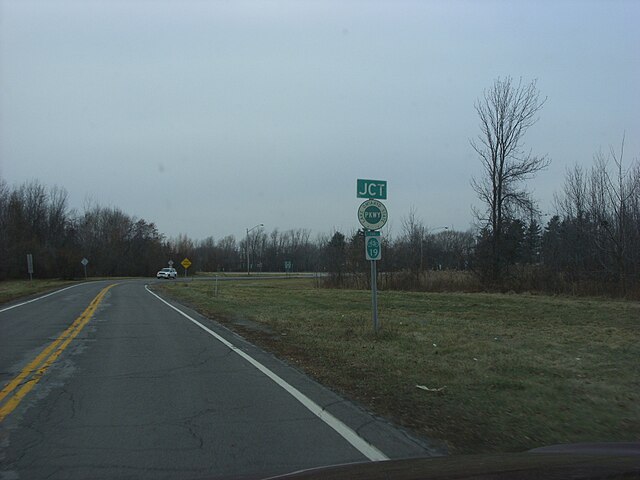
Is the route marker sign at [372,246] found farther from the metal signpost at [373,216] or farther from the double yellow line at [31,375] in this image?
the double yellow line at [31,375]

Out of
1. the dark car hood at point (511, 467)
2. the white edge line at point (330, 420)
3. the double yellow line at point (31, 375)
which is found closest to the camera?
the dark car hood at point (511, 467)

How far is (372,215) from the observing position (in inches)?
495

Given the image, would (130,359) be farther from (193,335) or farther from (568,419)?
(568,419)

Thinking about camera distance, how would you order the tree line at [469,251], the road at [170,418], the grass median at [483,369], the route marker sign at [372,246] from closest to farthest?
the road at [170,418], the grass median at [483,369], the route marker sign at [372,246], the tree line at [469,251]

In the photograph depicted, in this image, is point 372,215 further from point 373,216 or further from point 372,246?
point 372,246

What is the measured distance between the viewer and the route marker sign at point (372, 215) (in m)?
12.4

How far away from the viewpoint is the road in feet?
15.1

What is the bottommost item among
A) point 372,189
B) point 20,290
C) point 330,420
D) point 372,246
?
Answer: point 330,420

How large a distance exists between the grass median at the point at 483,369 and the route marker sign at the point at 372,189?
3.44 meters

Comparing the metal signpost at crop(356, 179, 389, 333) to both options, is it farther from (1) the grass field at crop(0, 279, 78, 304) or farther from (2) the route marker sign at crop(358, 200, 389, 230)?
(1) the grass field at crop(0, 279, 78, 304)

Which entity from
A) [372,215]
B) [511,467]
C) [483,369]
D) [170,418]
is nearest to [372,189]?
[372,215]

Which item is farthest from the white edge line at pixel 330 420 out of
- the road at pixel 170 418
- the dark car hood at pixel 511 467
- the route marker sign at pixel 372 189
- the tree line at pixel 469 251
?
the tree line at pixel 469 251

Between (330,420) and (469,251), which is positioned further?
(469,251)

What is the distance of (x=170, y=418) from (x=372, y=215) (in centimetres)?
775
